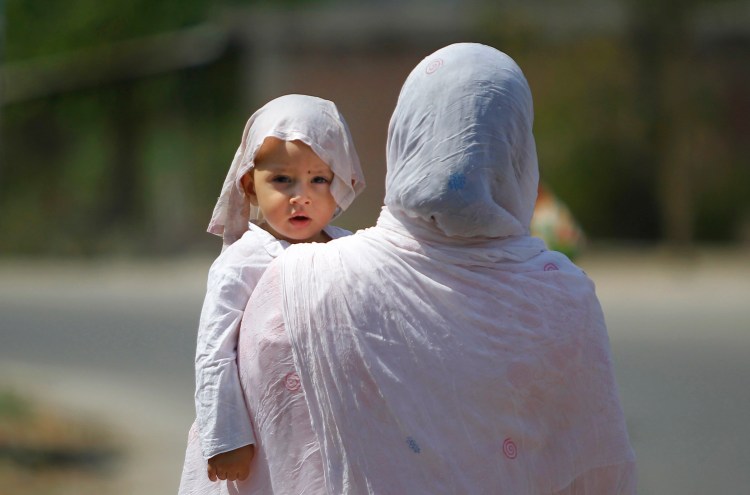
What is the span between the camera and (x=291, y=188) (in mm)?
2383

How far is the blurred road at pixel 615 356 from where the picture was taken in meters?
6.39

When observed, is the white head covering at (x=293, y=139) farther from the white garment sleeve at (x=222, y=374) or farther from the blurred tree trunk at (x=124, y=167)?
the blurred tree trunk at (x=124, y=167)

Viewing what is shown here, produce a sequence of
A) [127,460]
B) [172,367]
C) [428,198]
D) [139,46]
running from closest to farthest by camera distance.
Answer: [428,198]
[127,460]
[172,367]
[139,46]

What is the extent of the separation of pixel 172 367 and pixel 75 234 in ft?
48.1

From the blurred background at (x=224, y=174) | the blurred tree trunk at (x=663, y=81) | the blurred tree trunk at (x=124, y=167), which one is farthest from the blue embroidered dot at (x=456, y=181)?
the blurred tree trunk at (x=124, y=167)

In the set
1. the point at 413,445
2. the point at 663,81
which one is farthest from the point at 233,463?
the point at 663,81

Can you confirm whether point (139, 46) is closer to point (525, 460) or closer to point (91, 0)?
point (91, 0)

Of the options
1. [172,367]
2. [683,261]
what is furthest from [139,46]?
[172,367]

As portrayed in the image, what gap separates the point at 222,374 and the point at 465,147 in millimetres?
592

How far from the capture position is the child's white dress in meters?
2.18

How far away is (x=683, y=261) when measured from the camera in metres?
17.0

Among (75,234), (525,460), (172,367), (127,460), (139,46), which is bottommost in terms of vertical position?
(525,460)

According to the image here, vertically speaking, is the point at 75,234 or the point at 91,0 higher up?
the point at 91,0

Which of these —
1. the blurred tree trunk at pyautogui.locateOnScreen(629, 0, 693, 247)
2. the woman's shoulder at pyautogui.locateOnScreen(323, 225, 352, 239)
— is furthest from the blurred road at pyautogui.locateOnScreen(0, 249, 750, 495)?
the woman's shoulder at pyautogui.locateOnScreen(323, 225, 352, 239)
